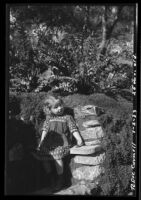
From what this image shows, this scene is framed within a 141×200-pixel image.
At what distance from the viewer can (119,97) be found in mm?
3086

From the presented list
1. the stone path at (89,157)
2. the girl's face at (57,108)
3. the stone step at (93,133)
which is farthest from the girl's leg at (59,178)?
the girl's face at (57,108)

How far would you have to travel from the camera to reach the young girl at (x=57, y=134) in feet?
10.0

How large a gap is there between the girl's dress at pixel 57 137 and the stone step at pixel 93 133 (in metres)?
0.10

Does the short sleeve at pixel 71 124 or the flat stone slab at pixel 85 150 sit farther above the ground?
the short sleeve at pixel 71 124

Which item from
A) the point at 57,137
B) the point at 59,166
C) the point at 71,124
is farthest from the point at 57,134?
the point at 59,166

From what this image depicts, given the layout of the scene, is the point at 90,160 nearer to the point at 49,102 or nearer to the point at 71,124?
the point at 71,124

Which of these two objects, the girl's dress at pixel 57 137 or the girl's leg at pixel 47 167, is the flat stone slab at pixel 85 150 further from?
the girl's leg at pixel 47 167

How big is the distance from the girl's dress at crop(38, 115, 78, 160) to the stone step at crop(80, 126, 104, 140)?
105mm

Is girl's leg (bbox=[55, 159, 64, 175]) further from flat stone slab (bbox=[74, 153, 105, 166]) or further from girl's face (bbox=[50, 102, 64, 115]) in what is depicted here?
girl's face (bbox=[50, 102, 64, 115])

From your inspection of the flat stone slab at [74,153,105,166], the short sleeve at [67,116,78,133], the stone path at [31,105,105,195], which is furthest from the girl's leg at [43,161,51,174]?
the short sleeve at [67,116,78,133]
